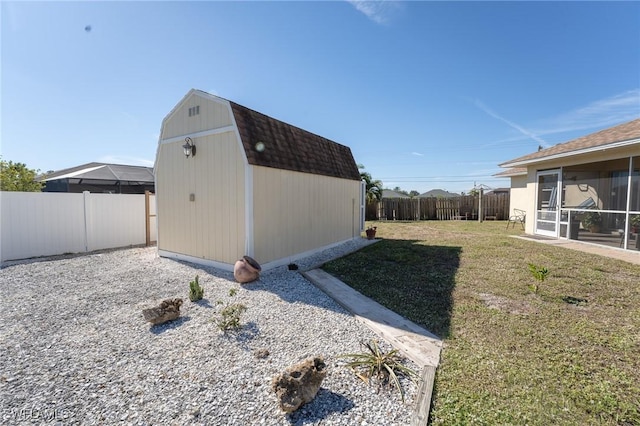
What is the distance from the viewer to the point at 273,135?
20.4 feet

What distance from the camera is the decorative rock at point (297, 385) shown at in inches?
73.5

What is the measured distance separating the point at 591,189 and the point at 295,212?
8806 millimetres

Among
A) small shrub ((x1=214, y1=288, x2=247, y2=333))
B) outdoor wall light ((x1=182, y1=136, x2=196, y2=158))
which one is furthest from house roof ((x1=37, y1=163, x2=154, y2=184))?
small shrub ((x1=214, y1=288, x2=247, y2=333))

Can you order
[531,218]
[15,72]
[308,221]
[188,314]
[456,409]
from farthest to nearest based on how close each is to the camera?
[531,218]
[308,221]
[15,72]
[188,314]
[456,409]

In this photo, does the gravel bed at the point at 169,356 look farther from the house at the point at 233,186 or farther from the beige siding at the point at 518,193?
the beige siding at the point at 518,193

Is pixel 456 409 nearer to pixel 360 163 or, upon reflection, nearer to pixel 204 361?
pixel 204 361

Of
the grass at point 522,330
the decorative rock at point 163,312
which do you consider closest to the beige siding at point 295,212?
the grass at point 522,330

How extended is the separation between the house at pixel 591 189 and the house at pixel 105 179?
Answer: 16217 millimetres

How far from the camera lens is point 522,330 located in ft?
10.2

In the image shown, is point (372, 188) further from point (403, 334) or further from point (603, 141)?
point (403, 334)

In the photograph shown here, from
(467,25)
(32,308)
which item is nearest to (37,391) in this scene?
(32,308)

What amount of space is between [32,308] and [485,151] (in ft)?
102

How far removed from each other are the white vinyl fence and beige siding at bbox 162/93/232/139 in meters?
3.14

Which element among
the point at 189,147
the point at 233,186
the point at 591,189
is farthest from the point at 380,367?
the point at 591,189
